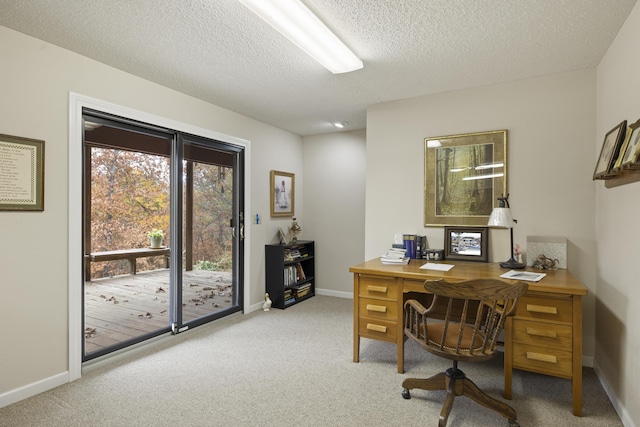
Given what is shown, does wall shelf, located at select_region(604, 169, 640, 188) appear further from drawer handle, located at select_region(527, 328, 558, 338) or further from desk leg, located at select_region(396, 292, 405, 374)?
desk leg, located at select_region(396, 292, 405, 374)

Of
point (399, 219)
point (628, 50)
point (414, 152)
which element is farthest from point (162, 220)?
point (628, 50)

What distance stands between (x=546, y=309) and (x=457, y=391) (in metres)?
0.79

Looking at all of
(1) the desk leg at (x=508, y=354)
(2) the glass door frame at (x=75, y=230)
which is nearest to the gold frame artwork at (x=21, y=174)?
(2) the glass door frame at (x=75, y=230)

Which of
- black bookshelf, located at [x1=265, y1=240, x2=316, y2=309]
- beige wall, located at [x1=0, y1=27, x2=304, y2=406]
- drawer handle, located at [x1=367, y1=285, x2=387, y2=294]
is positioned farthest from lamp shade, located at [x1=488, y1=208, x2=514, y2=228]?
beige wall, located at [x1=0, y1=27, x2=304, y2=406]

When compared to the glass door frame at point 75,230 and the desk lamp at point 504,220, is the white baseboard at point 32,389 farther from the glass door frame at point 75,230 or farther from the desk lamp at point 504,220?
the desk lamp at point 504,220

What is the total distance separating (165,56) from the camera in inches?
103

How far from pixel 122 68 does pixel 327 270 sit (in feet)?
11.7

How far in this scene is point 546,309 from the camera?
220cm

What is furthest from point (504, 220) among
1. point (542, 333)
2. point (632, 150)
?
point (632, 150)

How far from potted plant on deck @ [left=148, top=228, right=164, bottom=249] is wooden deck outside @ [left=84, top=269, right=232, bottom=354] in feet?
0.87

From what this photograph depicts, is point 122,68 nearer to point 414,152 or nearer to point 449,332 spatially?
point 414,152

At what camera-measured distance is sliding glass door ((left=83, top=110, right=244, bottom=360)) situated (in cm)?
292

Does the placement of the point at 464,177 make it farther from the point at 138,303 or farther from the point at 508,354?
the point at 138,303

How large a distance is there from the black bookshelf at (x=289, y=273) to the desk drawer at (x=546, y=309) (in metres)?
2.86
